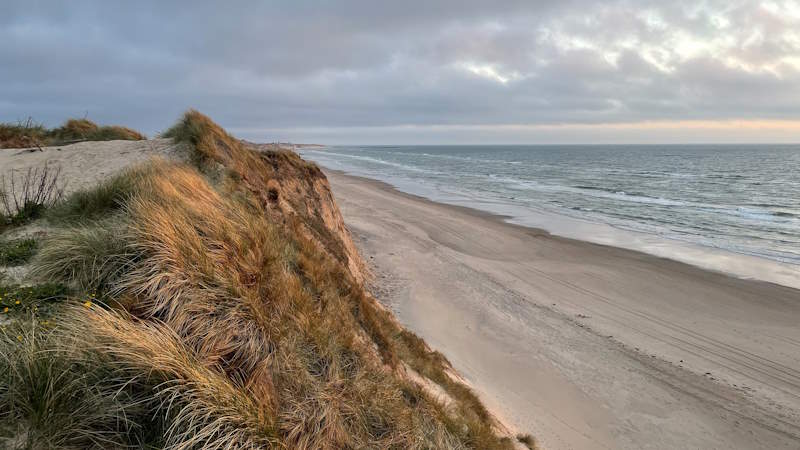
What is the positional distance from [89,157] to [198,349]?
9964mm

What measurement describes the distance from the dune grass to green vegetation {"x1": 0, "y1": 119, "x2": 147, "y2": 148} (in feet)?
37.9

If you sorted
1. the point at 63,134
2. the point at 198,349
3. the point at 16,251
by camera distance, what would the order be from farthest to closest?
1. the point at 63,134
2. the point at 16,251
3. the point at 198,349

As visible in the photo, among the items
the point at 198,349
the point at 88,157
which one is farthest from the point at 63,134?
the point at 198,349

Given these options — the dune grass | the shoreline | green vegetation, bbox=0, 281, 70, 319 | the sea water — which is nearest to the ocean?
the sea water

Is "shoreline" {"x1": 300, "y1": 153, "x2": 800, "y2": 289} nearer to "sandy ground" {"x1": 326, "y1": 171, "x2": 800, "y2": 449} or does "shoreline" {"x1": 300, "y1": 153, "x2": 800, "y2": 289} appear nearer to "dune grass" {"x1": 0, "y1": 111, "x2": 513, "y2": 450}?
"sandy ground" {"x1": 326, "y1": 171, "x2": 800, "y2": 449}

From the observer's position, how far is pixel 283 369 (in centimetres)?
360

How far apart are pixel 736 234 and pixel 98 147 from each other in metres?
30.7

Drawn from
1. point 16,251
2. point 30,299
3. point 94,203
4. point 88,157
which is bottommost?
point 30,299

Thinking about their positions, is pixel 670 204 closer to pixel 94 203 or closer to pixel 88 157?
pixel 88 157

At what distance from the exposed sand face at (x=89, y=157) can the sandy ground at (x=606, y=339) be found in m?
7.32

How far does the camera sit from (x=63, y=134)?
1667cm

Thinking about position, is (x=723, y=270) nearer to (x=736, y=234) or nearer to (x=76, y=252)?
(x=736, y=234)

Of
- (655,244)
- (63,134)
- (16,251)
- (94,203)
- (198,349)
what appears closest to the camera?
(198,349)

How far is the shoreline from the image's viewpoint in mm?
16969
